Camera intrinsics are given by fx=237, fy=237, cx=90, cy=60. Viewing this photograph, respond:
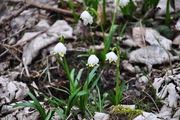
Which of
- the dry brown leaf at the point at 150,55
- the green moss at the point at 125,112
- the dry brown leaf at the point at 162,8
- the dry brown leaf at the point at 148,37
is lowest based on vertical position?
the green moss at the point at 125,112

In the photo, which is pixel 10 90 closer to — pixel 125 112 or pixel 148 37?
pixel 125 112

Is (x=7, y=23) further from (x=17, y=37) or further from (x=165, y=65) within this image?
(x=165, y=65)

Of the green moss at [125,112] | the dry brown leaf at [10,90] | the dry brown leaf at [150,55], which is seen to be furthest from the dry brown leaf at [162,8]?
the dry brown leaf at [10,90]

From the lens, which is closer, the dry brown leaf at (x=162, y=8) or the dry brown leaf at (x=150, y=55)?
the dry brown leaf at (x=150, y=55)

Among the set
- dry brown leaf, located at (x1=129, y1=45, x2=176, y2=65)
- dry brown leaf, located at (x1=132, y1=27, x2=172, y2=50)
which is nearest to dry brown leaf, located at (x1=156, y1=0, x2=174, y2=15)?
dry brown leaf, located at (x1=132, y1=27, x2=172, y2=50)

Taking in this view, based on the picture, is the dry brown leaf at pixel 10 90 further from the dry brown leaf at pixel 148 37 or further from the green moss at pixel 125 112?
the dry brown leaf at pixel 148 37

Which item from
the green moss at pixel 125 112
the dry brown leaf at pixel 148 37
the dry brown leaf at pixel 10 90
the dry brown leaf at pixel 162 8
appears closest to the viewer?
the green moss at pixel 125 112

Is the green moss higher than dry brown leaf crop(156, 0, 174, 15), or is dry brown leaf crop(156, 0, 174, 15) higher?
dry brown leaf crop(156, 0, 174, 15)

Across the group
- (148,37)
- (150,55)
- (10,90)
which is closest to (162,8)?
(148,37)

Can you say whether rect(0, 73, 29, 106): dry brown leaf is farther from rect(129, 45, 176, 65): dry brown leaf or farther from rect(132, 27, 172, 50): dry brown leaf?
rect(132, 27, 172, 50): dry brown leaf

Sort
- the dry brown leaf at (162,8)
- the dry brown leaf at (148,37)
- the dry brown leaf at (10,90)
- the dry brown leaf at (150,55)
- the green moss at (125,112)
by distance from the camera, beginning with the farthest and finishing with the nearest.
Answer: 1. the dry brown leaf at (162,8)
2. the dry brown leaf at (148,37)
3. the dry brown leaf at (150,55)
4. the dry brown leaf at (10,90)
5. the green moss at (125,112)

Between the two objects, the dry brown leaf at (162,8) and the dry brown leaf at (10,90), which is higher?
the dry brown leaf at (162,8)
